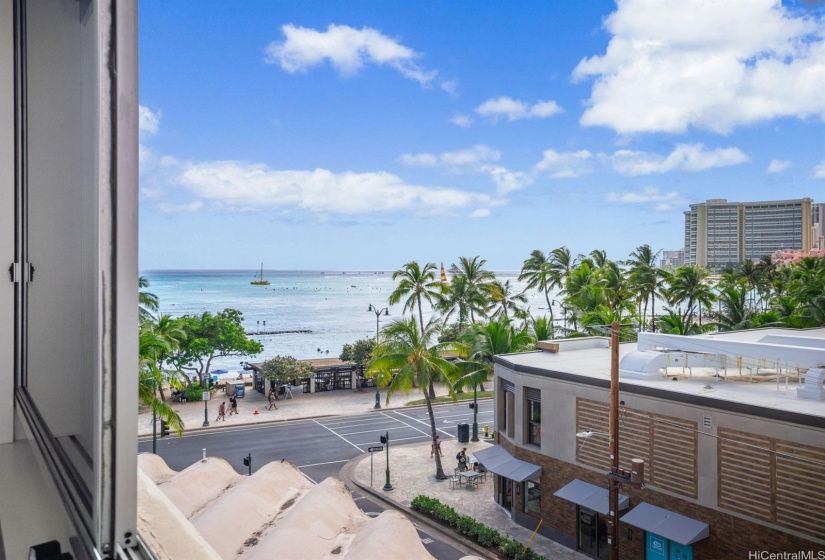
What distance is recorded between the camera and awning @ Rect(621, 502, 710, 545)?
12633 millimetres

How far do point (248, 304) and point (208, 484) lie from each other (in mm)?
149442

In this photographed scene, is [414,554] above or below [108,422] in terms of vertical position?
below

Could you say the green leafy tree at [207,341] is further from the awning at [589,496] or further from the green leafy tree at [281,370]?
the awning at [589,496]

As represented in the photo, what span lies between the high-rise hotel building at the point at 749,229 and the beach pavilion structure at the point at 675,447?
10851cm

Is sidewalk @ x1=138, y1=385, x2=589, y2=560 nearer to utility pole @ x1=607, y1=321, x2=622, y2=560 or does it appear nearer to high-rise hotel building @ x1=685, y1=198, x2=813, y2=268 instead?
utility pole @ x1=607, y1=321, x2=622, y2=560

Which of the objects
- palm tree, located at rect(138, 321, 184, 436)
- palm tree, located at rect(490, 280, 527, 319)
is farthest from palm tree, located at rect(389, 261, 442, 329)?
palm tree, located at rect(138, 321, 184, 436)

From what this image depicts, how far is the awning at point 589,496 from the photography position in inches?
567

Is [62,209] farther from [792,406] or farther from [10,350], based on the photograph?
[792,406]

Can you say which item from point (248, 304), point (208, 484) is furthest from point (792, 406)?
point (248, 304)

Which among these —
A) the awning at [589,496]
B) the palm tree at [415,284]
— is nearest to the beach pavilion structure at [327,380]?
the palm tree at [415,284]

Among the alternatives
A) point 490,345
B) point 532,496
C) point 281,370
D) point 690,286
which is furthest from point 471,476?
point 690,286

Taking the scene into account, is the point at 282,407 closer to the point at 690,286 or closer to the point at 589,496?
the point at 589,496

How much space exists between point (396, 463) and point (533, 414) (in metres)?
8.09

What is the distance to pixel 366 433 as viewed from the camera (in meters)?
28.2
